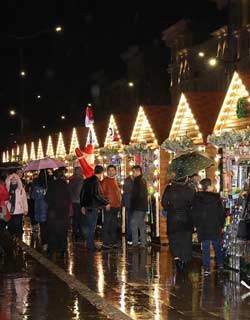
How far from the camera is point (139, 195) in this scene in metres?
16.2

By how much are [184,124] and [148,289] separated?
5.93 m

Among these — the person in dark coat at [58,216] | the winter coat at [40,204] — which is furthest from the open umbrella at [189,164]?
the winter coat at [40,204]

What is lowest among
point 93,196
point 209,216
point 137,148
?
point 209,216

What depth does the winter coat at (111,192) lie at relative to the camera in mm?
16578

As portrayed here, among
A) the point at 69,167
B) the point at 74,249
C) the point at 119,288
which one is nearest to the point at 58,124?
the point at 69,167

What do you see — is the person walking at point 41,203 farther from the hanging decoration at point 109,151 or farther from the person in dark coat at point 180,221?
the person in dark coat at point 180,221

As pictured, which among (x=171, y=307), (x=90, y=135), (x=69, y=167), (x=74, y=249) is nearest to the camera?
(x=171, y=307)

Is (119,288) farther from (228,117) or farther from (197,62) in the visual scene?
(197,62)

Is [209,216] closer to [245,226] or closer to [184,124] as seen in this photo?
[245,226]

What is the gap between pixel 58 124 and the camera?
62906 millimetres

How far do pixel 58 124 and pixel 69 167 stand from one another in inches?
1368

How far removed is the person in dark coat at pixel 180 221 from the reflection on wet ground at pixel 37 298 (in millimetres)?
2059

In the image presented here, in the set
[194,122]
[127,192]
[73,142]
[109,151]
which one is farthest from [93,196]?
[73,142]

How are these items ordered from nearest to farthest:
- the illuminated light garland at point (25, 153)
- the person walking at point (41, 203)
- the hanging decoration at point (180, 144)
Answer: the hanging decoration at point (180, 144), the person walking at point (41, 203), the illuminated light garland at point (25, 153)
